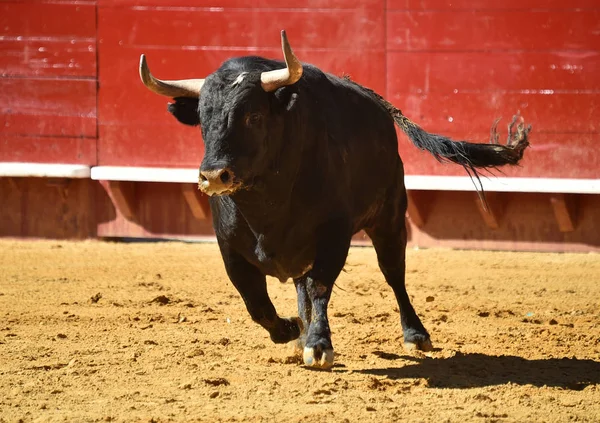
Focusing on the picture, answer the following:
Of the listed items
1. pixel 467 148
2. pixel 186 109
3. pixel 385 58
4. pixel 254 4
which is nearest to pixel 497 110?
pixel 385 58

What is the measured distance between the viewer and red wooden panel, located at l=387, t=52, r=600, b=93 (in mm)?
7867

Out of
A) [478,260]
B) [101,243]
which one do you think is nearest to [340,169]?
[478,260]

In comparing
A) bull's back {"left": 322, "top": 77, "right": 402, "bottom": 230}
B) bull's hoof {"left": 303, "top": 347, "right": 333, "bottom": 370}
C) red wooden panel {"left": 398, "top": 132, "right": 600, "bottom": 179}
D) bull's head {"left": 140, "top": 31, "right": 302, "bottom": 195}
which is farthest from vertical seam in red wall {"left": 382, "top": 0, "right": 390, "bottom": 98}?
bull's hoof {"left": 303, "top": 347, "right": 333, "bottom": 370}

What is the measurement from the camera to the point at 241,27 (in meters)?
8.33

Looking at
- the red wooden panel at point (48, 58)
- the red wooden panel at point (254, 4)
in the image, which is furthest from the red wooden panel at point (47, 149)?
the red wooden panel at point (254, 4)

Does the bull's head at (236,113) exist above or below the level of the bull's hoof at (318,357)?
above

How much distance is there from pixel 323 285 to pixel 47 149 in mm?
4752

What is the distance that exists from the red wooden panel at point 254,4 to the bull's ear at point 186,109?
3.96 meters

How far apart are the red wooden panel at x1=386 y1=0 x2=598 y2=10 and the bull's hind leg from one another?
10.1 ft

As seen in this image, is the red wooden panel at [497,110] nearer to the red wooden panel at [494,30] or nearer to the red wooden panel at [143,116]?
the red wooden panel at [494,30]

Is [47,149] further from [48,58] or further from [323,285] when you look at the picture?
[323,285]

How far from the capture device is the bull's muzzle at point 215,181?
12.9 ft

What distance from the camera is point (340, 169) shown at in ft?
15.3

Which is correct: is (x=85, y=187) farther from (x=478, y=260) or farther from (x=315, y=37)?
(x=478, y=260)
